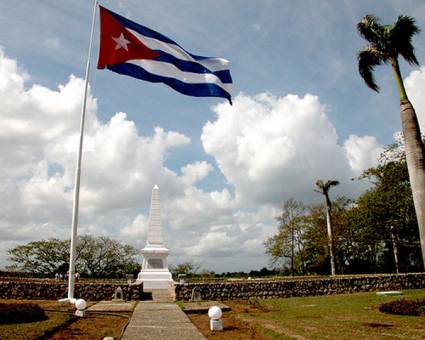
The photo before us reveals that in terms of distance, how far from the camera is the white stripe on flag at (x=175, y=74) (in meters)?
13.2

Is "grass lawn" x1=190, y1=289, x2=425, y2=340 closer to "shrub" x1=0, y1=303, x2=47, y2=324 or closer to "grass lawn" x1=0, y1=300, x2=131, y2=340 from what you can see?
"grass lawn" x1=0, y1=300, x2=131, y2=340

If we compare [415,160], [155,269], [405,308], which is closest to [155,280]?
[155,269]

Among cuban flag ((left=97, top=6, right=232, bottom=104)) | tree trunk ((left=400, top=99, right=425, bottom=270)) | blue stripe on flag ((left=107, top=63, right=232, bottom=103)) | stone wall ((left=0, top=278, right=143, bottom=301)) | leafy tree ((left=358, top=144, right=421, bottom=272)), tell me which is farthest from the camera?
leafy tree ((left=358, top=144, right=421, bottom=272))

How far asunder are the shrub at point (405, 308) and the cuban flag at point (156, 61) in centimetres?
881

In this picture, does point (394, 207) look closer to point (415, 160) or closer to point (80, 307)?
point (415, 160)

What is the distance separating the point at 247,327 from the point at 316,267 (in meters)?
38.0

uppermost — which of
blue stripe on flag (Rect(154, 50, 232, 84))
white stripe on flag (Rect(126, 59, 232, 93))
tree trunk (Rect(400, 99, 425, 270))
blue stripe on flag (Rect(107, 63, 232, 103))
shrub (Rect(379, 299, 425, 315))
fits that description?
blue stripe on flag (Rect(154, 50, 232, 84))

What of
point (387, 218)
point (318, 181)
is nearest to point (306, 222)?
point (318, 181)

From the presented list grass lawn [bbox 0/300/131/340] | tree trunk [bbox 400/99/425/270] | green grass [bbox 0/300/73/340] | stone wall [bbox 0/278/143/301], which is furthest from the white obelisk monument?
tree trunk [bbox 400/99/425/270]

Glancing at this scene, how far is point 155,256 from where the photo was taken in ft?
93.6

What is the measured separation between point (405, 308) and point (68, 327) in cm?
979

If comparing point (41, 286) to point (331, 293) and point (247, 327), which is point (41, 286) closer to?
point (247, 327)

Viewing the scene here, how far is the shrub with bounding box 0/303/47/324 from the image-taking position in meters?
9.90

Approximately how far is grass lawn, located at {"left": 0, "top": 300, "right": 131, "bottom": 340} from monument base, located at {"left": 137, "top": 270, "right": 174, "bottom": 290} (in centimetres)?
1450
